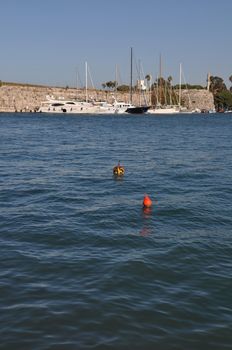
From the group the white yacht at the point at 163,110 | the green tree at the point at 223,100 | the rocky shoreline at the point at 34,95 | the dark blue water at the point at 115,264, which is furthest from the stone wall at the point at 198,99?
the dark blue water at the point at 115,264

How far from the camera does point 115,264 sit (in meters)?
9.95

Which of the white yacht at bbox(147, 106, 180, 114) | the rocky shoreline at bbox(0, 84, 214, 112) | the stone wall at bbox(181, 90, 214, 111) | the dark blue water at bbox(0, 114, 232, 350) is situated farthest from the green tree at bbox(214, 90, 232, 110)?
the dark blue water at bbox(0, 114, 232, 350)

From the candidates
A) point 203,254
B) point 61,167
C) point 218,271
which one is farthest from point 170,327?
point 61,167

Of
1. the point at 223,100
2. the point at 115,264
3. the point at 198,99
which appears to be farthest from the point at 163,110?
the point at 115,264

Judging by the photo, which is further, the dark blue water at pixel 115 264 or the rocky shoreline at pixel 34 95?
the rocky shoreline at pixel 34 95

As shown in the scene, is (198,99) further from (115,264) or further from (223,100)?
(115,264)

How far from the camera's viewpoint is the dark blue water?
7.07 m

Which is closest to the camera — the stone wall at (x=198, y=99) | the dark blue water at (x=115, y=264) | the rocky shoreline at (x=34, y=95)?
the dark blue water at (x=115, y=264)

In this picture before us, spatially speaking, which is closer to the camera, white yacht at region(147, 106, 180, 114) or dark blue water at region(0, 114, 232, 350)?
dark blue water at region(0, 114, 232, 350)

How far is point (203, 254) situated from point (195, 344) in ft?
13.4

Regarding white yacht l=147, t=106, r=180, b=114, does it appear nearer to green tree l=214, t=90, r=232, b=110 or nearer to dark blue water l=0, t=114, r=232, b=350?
green tree l=214, t=90, r=232, b=110

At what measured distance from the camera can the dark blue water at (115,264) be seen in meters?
7.07

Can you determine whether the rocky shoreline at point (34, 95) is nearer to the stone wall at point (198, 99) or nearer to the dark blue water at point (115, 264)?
the stone wall at point (198, 99)

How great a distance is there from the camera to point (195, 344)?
6.79 metres
